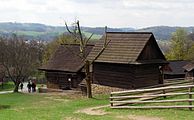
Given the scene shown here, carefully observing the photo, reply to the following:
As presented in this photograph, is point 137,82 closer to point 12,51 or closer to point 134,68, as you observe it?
point 134,68

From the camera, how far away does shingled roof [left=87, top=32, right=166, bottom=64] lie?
1406 inches

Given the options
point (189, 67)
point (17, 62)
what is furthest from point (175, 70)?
point (17, 62)

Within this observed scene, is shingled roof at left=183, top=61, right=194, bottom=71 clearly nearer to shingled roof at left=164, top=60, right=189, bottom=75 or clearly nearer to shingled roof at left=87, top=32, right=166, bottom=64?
shingled roof at left=164, top=60, right=189, bottom=75

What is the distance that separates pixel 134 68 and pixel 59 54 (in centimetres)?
2214

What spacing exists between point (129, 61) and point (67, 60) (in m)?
19.9

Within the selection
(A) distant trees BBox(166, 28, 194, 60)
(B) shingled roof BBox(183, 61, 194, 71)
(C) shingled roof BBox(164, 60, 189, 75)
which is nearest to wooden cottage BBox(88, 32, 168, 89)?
(B) shingled roof BBox(183, 61, 194, 71)

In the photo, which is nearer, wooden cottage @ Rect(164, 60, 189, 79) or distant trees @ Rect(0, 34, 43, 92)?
distant trees @ Rect(0, 34, 43, 92)

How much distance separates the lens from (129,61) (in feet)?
116

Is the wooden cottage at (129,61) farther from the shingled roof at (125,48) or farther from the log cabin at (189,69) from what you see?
the log cabin at (189,69)

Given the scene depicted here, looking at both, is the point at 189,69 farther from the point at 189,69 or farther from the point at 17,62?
the point at 17,62

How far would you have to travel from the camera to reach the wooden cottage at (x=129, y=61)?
35.9 metres

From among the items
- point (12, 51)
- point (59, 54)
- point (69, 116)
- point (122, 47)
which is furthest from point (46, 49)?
point (69, 116)

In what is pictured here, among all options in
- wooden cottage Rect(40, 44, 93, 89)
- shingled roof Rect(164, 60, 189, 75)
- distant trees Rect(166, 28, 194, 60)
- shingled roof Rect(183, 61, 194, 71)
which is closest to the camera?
wooden cottage Rect(40, 44, 93, 89)

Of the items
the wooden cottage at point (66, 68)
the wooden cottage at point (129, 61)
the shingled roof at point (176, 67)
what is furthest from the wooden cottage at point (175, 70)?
the wooden cottage at point (129, 61)
